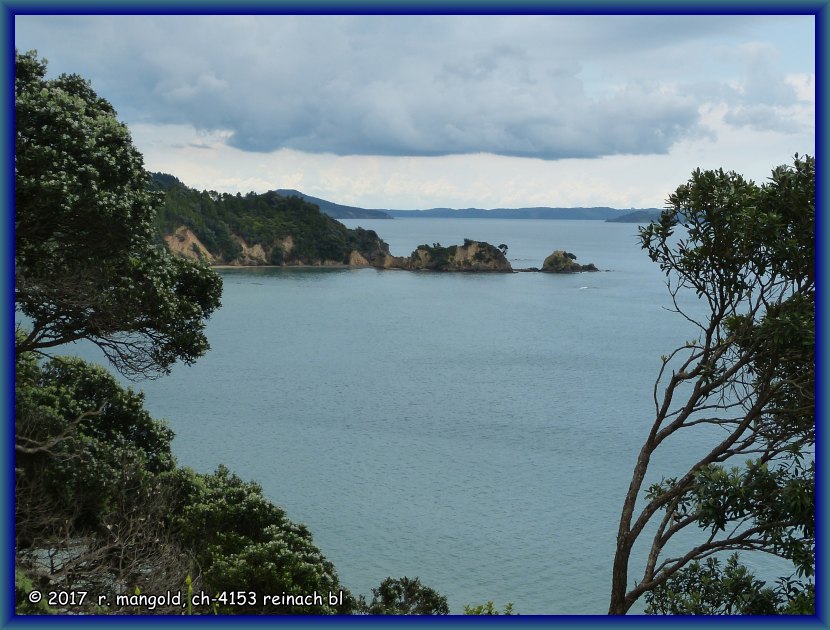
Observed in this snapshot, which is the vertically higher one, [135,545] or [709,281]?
[709,281]

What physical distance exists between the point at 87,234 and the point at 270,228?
11149 cm

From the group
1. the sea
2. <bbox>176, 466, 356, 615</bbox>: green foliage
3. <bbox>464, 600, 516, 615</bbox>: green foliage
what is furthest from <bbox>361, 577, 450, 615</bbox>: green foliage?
the sea

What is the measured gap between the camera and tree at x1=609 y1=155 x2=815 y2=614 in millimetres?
9523

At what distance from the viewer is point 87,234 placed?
503 inches

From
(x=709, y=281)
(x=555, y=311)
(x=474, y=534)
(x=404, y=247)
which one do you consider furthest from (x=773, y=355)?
(x=404, y=247)

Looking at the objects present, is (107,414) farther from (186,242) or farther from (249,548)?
(186,242)

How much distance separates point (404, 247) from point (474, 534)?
149759 millimetres

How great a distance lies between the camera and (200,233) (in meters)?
113

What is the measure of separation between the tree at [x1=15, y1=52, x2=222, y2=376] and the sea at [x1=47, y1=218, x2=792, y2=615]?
10292mm

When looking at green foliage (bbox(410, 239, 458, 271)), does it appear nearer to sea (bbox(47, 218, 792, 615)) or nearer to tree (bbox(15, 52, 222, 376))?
sea (bbox(47, 218, 792, 615))

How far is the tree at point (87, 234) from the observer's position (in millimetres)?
11766

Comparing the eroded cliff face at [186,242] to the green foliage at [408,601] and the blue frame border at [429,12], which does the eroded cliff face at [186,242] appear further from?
the blue frame border at [429,12]

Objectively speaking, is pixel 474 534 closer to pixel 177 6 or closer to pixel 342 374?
pixel 177 6

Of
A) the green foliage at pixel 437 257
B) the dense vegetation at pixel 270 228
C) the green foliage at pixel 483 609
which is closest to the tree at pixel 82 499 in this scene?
the green foliage at pixel 483 609
